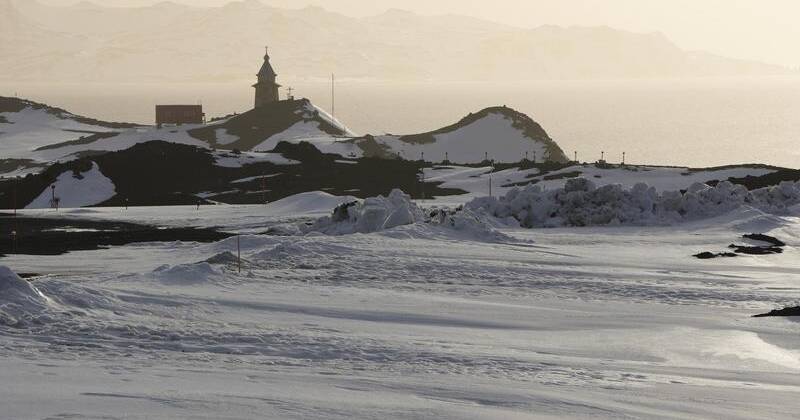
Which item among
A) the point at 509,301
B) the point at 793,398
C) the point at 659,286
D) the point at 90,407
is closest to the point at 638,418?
the point at 793,398

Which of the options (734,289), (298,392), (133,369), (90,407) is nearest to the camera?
(90,407)

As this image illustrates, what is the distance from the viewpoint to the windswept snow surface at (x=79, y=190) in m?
86.6

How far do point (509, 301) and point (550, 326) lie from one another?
4367 mm

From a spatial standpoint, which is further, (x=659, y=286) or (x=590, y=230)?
(x=590, y=230)

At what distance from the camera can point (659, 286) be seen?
34.9 meters

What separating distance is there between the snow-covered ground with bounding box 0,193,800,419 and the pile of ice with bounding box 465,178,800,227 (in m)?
10.0

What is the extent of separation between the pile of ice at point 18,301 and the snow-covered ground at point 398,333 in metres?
0.05

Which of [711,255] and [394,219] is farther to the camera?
[394,219]

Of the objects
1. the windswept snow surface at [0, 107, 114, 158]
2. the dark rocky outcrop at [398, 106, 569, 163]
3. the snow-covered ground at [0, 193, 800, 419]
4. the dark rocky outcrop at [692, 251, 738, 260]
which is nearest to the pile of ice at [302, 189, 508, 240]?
the snow-covered ground at [0, 193, 800, 419]

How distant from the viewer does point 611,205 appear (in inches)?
2186

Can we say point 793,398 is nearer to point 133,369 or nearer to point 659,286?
point 133,369

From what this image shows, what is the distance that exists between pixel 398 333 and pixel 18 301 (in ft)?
26.2

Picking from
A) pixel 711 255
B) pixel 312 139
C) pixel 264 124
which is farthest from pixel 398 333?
pixel 264 124

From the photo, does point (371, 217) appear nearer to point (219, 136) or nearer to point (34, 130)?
point (219, 136)
